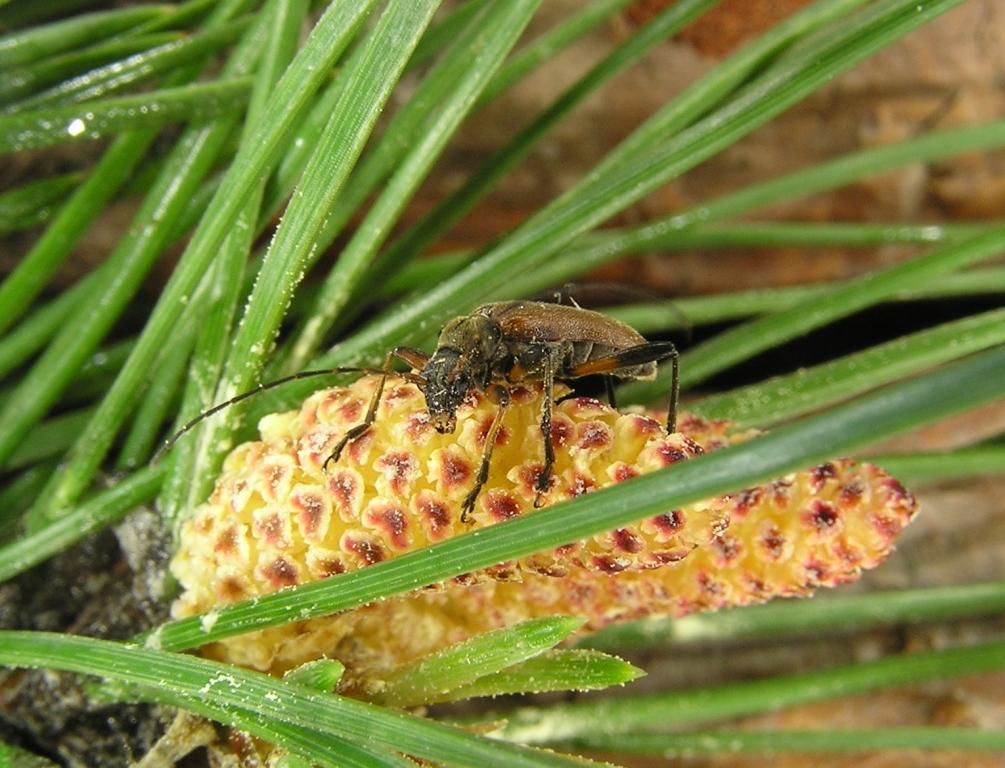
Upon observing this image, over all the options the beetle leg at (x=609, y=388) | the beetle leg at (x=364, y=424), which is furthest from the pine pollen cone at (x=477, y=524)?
the beetle leg at (x=609, y=388)

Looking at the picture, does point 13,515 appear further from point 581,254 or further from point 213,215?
point 581,254

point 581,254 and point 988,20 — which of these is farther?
point 988,20

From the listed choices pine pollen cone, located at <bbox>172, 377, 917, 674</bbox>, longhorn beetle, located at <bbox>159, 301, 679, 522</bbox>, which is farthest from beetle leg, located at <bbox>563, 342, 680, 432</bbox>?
pine pollen cone, located at <bbox>172, 377, 917, 674</bbox>

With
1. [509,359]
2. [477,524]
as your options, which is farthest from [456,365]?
[477,524]

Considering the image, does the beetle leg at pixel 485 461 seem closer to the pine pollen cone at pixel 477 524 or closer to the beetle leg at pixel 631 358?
the pine pollen cone at pixel 477 524

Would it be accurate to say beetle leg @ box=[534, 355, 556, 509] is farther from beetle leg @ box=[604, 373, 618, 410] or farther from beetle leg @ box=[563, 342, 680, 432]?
beetle leg @ box=[604, 373, 618, 410]

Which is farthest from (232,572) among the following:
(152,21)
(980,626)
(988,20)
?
(988,20)
